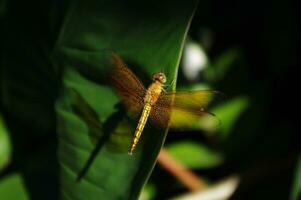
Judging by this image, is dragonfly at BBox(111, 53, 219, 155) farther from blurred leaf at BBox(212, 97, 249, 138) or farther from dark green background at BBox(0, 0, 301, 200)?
blurred leaf at BBox(212, 97, 249, 138)

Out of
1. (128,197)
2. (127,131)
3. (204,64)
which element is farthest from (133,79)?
(204,64)

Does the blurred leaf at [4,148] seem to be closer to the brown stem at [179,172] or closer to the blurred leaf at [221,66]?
the brown stem at [179,172]

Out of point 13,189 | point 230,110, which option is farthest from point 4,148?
point 230,110

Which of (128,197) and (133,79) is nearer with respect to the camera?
(128,197)

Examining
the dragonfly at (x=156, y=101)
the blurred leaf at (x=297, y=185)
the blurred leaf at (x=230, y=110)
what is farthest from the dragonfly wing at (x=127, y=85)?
the blurred leaf at (x=297, y=185)

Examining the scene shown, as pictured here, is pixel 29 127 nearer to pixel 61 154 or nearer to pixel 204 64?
pixel 61 154

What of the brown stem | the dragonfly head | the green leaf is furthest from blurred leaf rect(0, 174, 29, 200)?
the dragonfly head
